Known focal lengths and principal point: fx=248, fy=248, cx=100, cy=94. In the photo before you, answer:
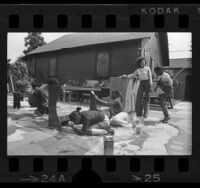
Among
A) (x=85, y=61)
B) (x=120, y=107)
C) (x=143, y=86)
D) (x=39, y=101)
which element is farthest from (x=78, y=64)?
(x=143, y=86)

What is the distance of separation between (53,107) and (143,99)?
1526 millimetres

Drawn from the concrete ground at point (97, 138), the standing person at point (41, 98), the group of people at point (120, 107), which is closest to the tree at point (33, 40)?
the standing person at point (41, 98)

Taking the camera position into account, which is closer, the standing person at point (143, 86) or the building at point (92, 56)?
the building at point (92, 56)

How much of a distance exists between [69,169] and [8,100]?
4.86 feet

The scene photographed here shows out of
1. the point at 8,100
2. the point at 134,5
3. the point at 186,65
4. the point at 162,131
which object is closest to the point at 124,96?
the point at 162,131

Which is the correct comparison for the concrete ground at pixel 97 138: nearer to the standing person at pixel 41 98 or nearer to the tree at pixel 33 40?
the standing person at pixel 41 98

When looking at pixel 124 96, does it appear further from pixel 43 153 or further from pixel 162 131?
pixel 43 153

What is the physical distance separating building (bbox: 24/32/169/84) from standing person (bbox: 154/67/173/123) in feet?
0.66

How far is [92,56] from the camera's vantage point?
4.37 metres

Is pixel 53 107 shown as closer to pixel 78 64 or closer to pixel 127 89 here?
pixel 78 64

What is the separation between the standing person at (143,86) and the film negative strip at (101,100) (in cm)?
2

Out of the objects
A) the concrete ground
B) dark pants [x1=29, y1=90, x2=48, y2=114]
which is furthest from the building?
the concrete ground

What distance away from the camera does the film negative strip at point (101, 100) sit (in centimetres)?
390

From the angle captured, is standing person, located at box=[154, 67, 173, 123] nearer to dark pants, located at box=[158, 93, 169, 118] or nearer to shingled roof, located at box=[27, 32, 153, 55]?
dark pants, located at box=[158, 93, 169, 118]
